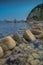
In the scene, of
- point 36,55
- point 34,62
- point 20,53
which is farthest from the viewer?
point 20,53

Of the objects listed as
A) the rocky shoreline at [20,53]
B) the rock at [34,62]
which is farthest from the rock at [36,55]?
the rock at [34,62]

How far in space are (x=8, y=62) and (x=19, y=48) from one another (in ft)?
5.91

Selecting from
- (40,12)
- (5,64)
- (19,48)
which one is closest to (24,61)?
(5,64)

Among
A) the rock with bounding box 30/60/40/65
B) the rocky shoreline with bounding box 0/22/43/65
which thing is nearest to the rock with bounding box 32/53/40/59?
the rocky shoreline with bounding box 0/22/43/65

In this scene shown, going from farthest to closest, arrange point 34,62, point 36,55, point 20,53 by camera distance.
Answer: point 20,53
point 36,55
point 34,62

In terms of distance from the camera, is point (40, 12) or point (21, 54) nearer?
point (21, 54)

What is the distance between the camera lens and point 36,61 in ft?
25.2

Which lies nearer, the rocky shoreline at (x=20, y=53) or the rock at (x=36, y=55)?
the rocky shoreline at (x=20, y=53)

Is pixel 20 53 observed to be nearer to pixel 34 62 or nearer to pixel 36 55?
pixel 36 55

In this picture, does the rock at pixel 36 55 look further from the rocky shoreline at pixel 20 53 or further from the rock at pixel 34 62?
the rock at pixel 34 62

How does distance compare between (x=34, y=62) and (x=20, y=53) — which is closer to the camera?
(x=34, y=62)

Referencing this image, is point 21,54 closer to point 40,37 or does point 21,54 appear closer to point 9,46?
point 9,46

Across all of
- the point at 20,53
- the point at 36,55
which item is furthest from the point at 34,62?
the point at 20,53

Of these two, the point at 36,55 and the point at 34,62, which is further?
the point at 36,55
